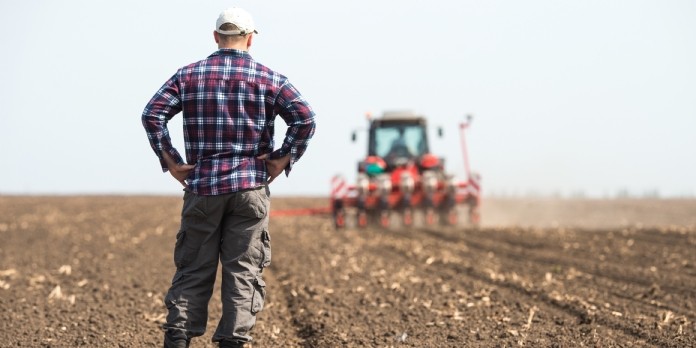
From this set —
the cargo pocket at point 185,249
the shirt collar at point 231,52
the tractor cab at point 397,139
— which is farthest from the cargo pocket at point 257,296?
the tractor cab at point 397,139

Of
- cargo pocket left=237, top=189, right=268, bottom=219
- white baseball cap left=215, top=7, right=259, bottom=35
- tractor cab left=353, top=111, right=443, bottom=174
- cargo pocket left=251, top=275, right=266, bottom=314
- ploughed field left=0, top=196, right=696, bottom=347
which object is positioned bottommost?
ploughed field left=0, top=196, right=696, bottom=347

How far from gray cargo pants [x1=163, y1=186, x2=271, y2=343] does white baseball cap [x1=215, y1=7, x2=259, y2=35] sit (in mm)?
732

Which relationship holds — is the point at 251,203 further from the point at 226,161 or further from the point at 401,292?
the point at 401,292

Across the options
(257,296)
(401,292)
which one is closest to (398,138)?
(401,292)

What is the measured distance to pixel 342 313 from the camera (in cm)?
728

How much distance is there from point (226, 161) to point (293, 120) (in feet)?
1.22

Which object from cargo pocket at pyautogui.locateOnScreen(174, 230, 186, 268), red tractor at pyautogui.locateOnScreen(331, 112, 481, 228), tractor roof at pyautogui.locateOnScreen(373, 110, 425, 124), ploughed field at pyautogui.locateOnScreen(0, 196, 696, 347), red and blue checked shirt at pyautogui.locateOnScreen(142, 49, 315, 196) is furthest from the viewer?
tractor roof at pyautogui.locateOnScreen(373, 110, 425, 124)

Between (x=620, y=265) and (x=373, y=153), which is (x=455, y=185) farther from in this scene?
(x=620, y=265)

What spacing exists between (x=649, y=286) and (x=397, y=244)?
615cm

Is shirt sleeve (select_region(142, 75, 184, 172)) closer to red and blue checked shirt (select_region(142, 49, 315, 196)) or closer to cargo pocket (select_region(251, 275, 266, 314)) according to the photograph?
red and blue checked shirt (select_region(142, 49, 315, 196))

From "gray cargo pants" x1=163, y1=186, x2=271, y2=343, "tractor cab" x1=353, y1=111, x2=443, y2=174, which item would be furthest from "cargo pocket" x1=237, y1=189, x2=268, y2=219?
"tractor cab" x1=353, y1=111, x2=443, y2=174

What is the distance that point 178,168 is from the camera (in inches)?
172

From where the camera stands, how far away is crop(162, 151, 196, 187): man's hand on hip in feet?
14.3

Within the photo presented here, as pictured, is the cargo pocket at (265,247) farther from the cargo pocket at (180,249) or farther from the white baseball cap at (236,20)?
the white baseball cap at (236,20)
